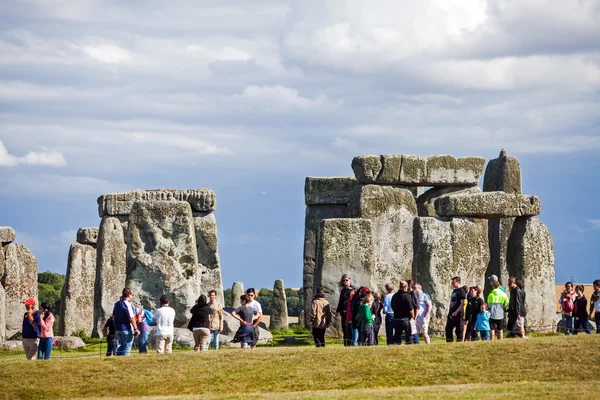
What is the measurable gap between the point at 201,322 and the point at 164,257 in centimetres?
561

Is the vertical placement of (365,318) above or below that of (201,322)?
above

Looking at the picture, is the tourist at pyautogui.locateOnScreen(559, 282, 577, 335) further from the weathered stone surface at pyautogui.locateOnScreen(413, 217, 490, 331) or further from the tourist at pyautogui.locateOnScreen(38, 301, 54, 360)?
the tourist at pyautogui.locateOnScreen(38, 301, 54, 360)

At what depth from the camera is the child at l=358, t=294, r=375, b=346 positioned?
2464 cm

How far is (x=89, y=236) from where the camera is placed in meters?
38.9

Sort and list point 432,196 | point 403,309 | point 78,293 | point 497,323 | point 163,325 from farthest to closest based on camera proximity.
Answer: point 432,196, point 78,293, point 497,323, point 403,309, point 163,325

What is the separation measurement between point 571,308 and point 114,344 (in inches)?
379

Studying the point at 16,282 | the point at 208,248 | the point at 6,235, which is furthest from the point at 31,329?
the point at 16,282

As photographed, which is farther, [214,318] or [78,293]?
[78,293]

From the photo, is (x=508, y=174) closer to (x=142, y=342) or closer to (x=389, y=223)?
(x=389, y=223)

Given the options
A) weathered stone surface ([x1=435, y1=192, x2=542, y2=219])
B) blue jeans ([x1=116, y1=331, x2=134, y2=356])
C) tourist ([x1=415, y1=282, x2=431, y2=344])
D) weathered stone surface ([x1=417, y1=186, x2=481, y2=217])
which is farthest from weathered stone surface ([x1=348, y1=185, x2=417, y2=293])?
blue jeans ([x1=116, y1=331, x2=134, y2=356])

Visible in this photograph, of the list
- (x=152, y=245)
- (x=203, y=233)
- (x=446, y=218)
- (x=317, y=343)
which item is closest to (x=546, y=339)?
(x=317, y=343)

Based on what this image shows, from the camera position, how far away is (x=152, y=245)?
29516 millimetres

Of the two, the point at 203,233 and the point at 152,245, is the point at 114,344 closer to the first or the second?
the point at 152,245

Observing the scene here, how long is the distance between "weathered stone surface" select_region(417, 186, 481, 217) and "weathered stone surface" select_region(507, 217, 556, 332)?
568cm
